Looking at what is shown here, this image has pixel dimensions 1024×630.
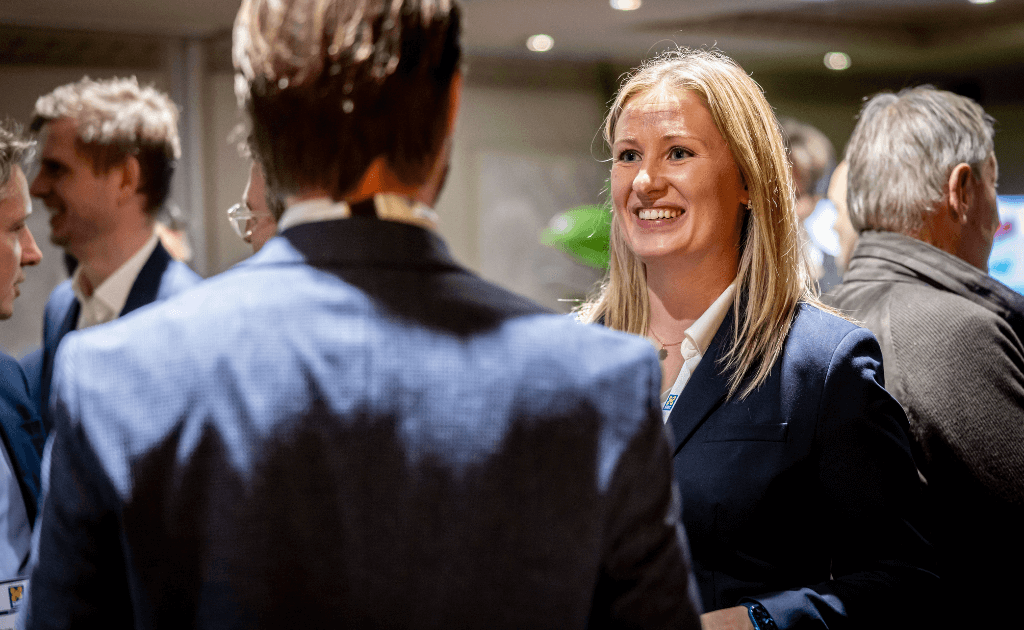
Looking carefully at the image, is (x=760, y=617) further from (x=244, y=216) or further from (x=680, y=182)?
(x=244, y=216)

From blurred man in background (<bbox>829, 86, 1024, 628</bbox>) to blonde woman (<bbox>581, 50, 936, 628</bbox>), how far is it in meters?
0.32

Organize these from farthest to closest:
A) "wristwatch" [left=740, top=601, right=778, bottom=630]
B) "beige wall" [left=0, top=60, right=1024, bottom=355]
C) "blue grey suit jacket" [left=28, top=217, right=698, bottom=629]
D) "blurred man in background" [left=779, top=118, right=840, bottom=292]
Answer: "beige wall" [left=0, top=60, right=1024, bottom=355] < "blurred man in background" [left=779, top=118, right=840, bottom=292] < "wristwatch" [left=740, top=601, right=778, bottom=630] < "blue grey suit jacket" [left=28, top=217, right=698, bottom=629]

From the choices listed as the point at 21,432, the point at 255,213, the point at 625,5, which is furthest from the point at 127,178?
the point at 625,5

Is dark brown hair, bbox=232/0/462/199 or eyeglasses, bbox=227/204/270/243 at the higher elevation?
dark brown hair, bbox=232/0/462/199

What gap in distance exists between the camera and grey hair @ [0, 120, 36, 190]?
5.23ft

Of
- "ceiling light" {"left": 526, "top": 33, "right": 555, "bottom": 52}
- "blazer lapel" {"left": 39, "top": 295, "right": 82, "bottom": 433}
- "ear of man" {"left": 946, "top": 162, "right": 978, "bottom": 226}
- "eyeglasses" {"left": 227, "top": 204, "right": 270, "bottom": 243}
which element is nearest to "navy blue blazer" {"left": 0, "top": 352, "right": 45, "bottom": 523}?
"eyeglasses" {"left": 227, "top": 204, "right": 270, "bottom": 243}

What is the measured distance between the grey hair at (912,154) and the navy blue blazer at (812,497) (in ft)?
2.04

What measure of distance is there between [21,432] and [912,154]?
5.85 ft

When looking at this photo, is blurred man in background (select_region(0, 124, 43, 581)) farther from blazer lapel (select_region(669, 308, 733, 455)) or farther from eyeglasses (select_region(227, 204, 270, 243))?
blazer lapel (select_region(669, 308, 733, 455))

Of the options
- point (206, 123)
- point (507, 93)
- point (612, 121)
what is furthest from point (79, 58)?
point (612, 121)

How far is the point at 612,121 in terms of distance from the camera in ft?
5.69

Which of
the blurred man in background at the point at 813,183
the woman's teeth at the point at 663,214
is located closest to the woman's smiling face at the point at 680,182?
the woman's teeth at the point at 663,214

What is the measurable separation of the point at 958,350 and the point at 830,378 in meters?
0.46

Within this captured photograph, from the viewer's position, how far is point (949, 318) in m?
1.72
